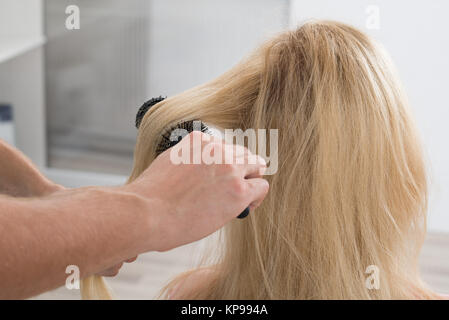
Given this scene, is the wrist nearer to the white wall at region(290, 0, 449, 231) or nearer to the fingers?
the fingers

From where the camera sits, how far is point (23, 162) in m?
0.84

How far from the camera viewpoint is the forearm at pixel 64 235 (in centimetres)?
55

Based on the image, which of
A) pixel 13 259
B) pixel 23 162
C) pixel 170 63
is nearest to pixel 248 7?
pixel 170 63

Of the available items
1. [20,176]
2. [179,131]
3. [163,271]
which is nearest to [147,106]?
[179,131]

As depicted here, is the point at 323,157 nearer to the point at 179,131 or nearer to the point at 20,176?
the point at 179,131

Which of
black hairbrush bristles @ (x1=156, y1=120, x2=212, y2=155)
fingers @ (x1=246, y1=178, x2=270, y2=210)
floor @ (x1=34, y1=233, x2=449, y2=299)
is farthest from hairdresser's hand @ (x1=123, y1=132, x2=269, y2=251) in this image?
floor @ (x1=34, y1=233, x2=449, y2=299)

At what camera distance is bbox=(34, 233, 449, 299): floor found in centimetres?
186

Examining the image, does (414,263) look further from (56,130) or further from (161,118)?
(56,130)

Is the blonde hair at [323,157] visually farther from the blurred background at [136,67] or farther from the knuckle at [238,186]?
the blurred background at [136,67]

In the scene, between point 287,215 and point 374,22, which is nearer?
point 287,215

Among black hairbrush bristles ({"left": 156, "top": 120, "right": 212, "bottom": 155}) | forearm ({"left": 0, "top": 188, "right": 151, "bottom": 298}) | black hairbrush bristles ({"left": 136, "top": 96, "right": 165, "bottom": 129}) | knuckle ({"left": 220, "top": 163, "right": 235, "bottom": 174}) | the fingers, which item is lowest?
forearm ({"left": 0, "top": 188, "right": 151, "bottom": 298})

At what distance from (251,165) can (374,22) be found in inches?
50.4

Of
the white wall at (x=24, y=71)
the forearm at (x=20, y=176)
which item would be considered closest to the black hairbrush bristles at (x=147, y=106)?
the forearm at (x=20, y=176)

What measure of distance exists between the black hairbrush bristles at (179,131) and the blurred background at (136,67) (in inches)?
42.2
